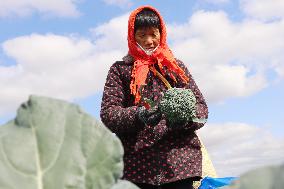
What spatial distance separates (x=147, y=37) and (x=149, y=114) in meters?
0.42

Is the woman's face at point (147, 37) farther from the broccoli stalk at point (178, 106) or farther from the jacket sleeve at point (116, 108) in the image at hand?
the broccoli stalk at point (178, 106)

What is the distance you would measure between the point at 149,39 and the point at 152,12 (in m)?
0.16

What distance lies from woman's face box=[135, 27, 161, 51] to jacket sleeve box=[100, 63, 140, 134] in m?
0.15

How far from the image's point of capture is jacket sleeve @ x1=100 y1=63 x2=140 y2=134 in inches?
86.0

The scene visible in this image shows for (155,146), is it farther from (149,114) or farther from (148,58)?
(148,58)

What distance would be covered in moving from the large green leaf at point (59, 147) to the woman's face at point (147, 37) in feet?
6.20

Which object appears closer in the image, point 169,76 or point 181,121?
point 181,121

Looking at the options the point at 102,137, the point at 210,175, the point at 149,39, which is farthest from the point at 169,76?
the point at 210,175

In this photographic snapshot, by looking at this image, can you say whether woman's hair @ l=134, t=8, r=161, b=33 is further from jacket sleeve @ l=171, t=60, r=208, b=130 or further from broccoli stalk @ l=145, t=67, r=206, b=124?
broccoli stalk @ l=145, t=67, r=206, b=124

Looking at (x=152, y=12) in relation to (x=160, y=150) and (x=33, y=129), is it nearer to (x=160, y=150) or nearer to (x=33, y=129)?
(x=160, y=150)

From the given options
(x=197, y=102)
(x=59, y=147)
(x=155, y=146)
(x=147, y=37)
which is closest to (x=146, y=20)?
(x=147, y=37)

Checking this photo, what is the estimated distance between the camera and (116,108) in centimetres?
225

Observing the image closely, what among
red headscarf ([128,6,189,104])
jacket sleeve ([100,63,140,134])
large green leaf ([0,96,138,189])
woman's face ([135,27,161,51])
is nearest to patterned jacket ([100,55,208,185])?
jacket sleeve ([100,63,140,134])

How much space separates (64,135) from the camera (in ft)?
1.68
